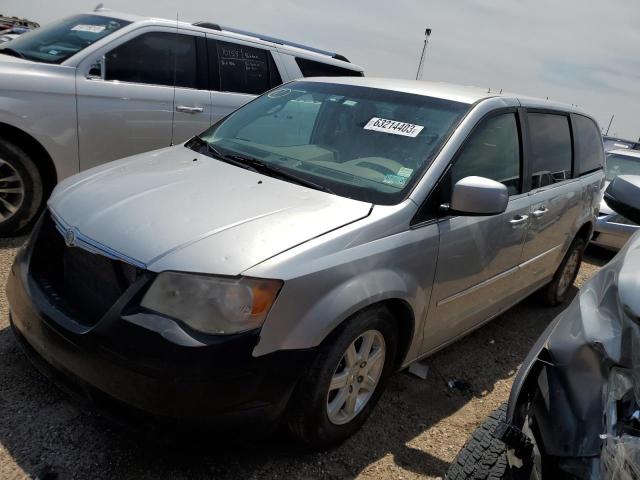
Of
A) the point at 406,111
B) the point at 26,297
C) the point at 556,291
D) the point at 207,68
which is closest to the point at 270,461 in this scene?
the point at 26,297

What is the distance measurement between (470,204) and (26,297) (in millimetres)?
2019

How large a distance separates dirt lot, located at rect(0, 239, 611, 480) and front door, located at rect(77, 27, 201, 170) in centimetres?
174

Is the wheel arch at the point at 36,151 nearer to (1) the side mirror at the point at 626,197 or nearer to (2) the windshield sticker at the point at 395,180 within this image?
(2) the windshield sticker at the point at 395,180

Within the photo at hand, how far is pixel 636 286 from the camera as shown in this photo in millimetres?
1688

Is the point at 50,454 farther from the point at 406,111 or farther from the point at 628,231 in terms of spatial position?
the point at 628,231

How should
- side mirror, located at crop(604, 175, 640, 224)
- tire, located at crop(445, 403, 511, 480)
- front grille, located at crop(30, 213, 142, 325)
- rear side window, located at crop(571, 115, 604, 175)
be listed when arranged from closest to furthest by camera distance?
tire, located at crop(445, 403, 511, 480)
front grille, located at crop(30, 213, 142, 325)
side mirror, located at crop(604, 175, 640, 224)
rear side window, located at crop(571, 115, 604, 175)

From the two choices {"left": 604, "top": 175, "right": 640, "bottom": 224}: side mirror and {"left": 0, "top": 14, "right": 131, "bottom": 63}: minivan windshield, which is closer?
{"left": 604, "top": 175, "right": 640, "bottom": 224}: side mirror

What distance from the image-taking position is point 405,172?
8.89 ft

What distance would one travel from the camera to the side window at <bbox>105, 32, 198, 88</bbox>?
4.66 m

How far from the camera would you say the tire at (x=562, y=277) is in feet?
15.2

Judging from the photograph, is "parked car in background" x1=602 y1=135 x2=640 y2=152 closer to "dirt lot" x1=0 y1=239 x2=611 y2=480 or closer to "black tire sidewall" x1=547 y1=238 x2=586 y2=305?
"black tire sidewall" x1=547 y1=238 x2=586 y2=305

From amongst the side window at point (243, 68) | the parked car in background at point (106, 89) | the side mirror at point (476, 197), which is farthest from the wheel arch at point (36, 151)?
the side mirror at point (476, 197)

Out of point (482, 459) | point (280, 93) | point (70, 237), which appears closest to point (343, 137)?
point (280, 93)

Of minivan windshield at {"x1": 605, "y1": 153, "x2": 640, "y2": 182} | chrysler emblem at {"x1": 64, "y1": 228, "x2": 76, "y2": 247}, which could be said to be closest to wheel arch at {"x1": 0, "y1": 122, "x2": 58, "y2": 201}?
chrysler emblem at {"x1": 64, "y1": 228, "x2": 76, "y2": 247}
